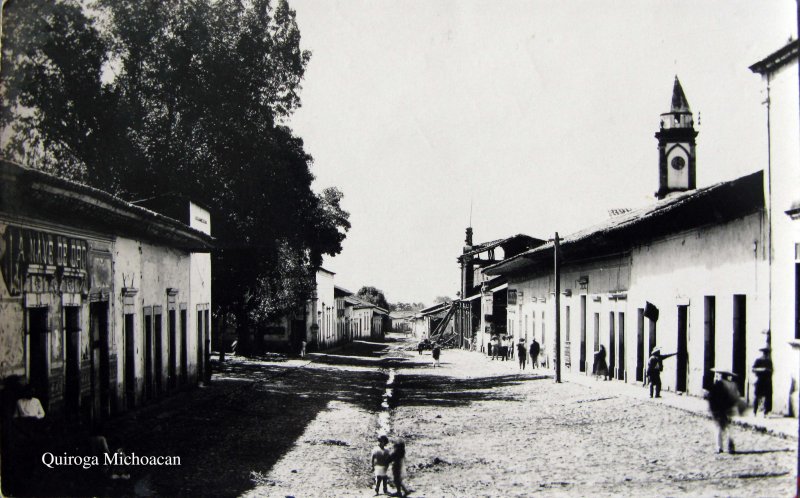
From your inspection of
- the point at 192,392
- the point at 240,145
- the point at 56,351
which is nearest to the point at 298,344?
the point at 240,145

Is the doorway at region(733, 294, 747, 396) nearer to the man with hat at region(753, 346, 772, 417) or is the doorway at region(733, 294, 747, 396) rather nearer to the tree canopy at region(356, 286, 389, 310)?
the man with hat at region(753, 346, 772, 417)

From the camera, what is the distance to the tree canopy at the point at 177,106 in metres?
18.7

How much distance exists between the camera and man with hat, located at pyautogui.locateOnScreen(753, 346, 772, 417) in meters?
10.6

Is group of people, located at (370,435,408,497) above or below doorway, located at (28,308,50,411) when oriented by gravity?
below

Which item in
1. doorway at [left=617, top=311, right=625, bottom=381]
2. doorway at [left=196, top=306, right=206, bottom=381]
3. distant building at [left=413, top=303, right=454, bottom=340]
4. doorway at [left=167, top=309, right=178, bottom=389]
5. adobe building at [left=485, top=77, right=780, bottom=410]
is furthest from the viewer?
distant building at [left=413, top=303, right=454, bottom=340]

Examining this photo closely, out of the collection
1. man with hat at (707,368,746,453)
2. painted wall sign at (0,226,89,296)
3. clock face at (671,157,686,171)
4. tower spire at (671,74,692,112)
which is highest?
tower spire at (671,74,692,112)

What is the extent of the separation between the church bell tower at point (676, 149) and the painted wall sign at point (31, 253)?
24.2 metres

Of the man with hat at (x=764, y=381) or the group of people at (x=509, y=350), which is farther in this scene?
the group of people at (x=509, y=350)

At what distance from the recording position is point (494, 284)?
138ft

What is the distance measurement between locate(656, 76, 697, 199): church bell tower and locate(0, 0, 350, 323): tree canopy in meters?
14.6

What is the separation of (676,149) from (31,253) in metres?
26.2

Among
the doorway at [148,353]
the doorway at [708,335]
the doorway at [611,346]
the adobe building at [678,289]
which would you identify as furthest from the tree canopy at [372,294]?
the doorway at [708,335]

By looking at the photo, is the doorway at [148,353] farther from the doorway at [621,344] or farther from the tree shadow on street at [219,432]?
the doorway at [621,344]

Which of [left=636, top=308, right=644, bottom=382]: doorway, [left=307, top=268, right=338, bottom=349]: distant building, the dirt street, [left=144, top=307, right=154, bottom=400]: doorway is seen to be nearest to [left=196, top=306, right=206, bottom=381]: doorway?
the dirt street
